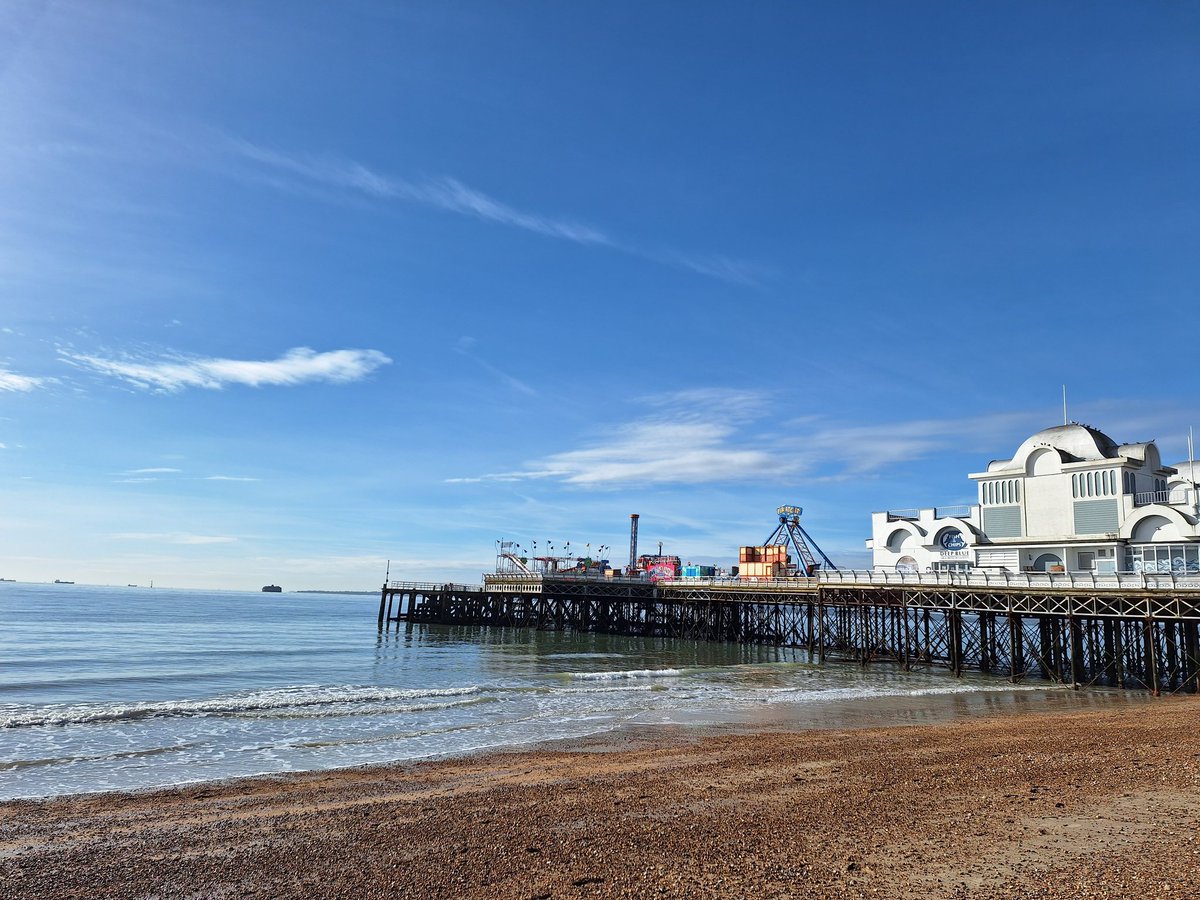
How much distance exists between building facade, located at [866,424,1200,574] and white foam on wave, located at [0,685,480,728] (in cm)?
2442

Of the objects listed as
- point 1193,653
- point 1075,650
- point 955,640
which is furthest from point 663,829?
point 955,640

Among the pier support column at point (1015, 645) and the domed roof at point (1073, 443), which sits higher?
the domed roof at point (1073, 443)

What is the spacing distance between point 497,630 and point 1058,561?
39.9 meters

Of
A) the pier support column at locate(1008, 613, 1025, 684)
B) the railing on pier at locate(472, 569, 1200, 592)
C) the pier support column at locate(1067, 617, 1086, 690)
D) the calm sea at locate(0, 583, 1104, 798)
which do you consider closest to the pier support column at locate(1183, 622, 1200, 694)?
the railing on pier at locate(472, 569, 1200, 592)

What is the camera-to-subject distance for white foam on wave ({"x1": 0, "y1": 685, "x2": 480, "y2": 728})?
2100 cm

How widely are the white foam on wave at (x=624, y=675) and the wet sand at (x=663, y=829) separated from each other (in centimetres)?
1595

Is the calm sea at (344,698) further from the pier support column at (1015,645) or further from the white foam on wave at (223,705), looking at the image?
the pier support column at (1015,645)

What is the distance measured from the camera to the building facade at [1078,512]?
32.0 metres

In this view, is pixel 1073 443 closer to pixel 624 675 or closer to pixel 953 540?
pixel 953 540

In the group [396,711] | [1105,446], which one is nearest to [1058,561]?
[1105,446]

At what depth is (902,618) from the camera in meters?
40.9

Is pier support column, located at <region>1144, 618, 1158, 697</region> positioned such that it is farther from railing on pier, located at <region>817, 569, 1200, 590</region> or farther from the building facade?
the building facade

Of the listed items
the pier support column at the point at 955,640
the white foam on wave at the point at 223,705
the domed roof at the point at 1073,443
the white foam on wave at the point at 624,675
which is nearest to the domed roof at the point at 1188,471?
the domed roof at the point at 1073,443

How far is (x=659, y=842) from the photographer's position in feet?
31.3
